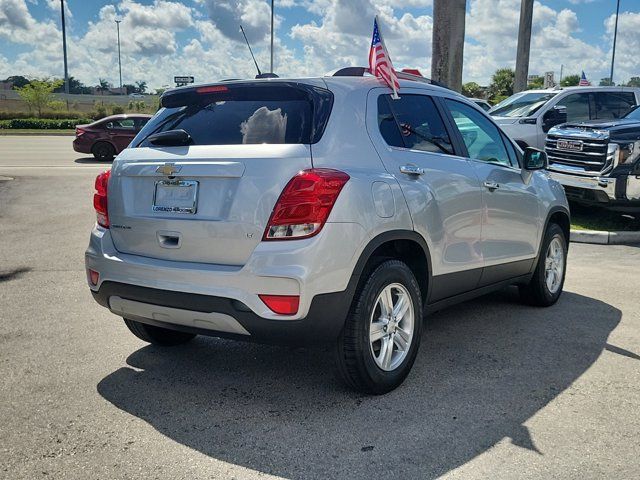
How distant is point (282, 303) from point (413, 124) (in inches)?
66.4

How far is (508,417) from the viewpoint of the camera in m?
3.80

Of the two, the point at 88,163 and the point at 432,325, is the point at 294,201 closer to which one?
the point at 432,325

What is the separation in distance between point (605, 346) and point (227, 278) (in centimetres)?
305

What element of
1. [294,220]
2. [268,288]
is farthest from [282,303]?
[294,220]

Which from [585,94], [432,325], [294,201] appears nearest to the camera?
[294,201]

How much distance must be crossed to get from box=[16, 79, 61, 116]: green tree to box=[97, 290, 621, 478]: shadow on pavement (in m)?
50.0

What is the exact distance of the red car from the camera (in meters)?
21.8

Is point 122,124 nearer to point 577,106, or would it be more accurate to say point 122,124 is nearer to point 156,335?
point 577,106

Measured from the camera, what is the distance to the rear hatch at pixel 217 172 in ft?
12.0

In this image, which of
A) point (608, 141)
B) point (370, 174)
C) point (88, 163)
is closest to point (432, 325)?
point (370, 174)

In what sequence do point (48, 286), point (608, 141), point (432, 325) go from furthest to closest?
point (608, 141) → point (48, 286) → point (432, 325)

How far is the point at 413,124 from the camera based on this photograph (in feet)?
14.9

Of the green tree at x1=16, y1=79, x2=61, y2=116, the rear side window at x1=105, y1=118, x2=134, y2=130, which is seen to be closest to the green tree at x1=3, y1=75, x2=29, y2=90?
the green tree at x1=16, y1=79, x2=61, y2=116

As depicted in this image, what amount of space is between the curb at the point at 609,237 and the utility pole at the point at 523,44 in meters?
13.3
